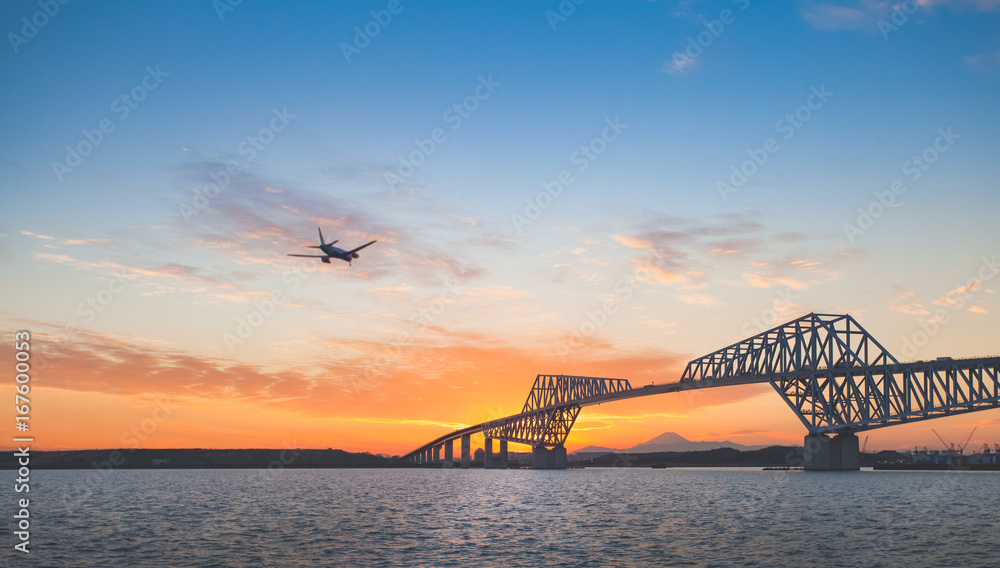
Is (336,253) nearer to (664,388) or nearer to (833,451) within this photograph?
(833,451)

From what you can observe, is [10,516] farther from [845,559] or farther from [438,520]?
[845,559]

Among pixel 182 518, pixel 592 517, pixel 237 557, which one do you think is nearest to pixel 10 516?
pixel 182 518

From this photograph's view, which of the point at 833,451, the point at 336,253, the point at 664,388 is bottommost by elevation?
the point at 833,451

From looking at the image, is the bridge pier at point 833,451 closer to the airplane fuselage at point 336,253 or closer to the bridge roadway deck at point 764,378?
the bridge roadway deck at point 764,378

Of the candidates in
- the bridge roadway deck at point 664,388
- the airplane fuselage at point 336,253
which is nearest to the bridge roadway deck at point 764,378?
the bridge roadway deck at point 664,388

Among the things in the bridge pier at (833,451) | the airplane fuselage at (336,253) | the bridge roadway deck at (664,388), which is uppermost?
the airplane fuselage at (336,253)

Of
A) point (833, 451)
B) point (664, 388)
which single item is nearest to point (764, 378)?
point (833, 451)

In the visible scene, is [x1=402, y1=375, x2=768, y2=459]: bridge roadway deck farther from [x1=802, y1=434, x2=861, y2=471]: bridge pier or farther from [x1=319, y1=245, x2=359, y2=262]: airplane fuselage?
[x1=319, y1=245, x2=359, y2=262]: airplane fuselage

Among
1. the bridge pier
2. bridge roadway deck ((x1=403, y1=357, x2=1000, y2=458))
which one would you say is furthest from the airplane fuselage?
the bridge pier
